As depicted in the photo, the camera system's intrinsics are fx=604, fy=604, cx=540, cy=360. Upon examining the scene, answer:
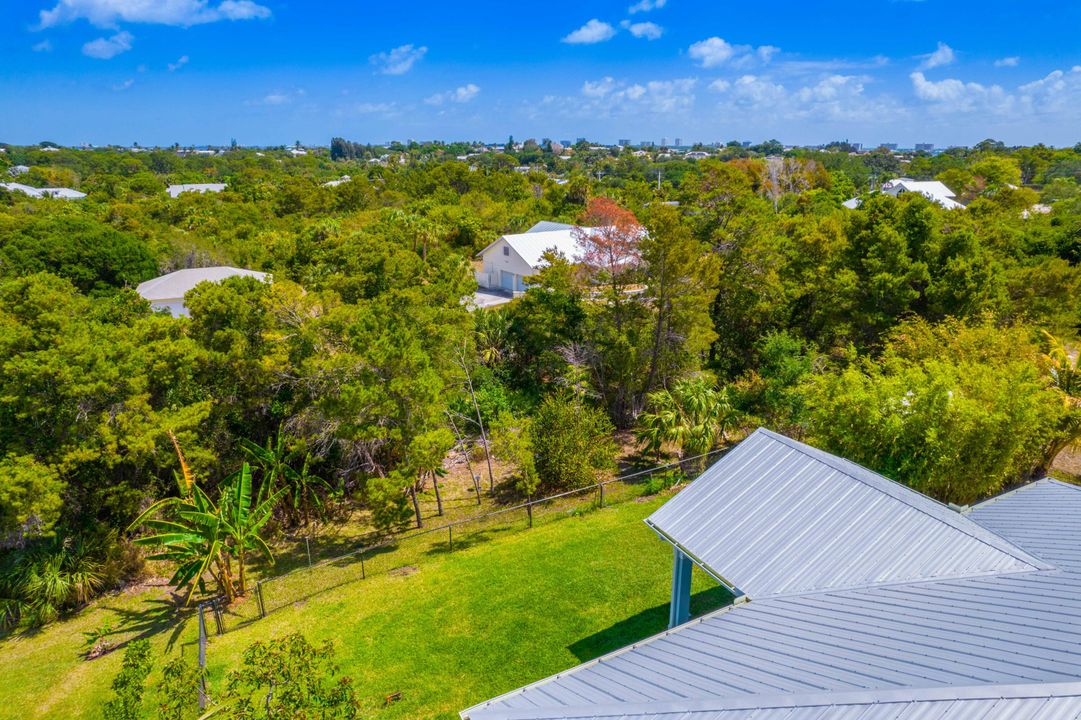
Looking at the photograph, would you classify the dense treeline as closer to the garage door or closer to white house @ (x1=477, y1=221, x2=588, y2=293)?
white house @ (x1=477, y1=221, x2=588, y2=293)

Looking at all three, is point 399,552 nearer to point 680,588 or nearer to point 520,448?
point 520,448

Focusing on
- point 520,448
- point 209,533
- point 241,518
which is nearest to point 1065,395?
point 520,448

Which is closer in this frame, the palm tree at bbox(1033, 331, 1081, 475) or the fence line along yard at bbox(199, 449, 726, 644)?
the fence line along yard at bbox(199, 449, 726, 644)

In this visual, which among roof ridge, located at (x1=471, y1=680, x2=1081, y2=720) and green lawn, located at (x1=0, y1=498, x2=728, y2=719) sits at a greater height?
roof ridge, located at (x1=471, y1=680, x2=1081, y2=720)

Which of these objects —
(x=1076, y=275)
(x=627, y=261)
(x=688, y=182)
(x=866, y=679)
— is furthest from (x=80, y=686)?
(x=1076, y=275)

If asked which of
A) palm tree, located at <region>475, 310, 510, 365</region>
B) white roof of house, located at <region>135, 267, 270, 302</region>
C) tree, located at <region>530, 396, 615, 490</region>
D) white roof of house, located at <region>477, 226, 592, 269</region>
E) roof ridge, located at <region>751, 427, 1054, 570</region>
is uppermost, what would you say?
white roof of house, located at <region>477, 226, 592, 269</region>

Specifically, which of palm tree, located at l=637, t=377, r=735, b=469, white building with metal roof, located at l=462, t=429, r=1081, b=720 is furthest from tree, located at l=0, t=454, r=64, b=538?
palm tree, located at l=637, t=377, r=735, b=469

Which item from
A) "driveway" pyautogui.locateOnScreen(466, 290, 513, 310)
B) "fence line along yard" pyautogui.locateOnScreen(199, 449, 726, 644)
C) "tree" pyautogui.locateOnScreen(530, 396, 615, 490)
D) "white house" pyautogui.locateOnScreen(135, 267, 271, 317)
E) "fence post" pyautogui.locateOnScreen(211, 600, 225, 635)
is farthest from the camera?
"driveway" pyautogui.locateOnScreen(466, 290, 513, 310)

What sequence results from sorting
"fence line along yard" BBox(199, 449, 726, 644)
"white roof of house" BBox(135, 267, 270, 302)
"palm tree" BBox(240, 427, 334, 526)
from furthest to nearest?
"white roof of house" BBox(135, 267, 270, 302) < "palm tree" BBox(240, 427, 334, 526) < "fence line along yard" BBox(199, 449, 726, 644)
